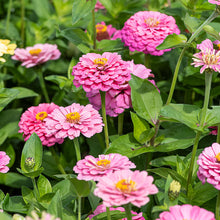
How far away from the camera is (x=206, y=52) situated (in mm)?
824

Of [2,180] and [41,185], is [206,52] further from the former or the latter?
[2,180]

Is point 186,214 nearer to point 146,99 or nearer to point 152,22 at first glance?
point 146,99

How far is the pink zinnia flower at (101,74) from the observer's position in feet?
2.99

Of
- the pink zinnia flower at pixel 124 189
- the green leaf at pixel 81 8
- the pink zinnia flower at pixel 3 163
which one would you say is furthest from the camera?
the green leaf at pixel 81 8

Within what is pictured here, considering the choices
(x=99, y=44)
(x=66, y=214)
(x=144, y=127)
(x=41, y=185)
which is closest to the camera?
(x=66, y=214)

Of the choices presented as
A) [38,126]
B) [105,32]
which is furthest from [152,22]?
[38,126]

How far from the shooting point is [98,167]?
73 centimetres

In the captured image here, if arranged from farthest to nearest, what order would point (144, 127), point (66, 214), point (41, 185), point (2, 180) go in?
point (2, 180), point (144, 127), point (41, 185), point (66, 214)

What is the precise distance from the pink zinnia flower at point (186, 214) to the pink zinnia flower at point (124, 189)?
1.6 inches

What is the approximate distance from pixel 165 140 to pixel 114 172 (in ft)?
1.27

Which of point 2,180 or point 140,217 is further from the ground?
point 140,217

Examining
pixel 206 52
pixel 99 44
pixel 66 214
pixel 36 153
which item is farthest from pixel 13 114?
pixel 206 52

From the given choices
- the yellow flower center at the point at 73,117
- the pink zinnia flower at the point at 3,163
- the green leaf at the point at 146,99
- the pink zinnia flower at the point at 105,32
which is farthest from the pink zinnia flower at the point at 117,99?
the pink zinnia flower at the point at 105,32

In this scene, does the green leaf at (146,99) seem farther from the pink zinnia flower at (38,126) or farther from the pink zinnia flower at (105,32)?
the pink zinnia flower at (105,32)
